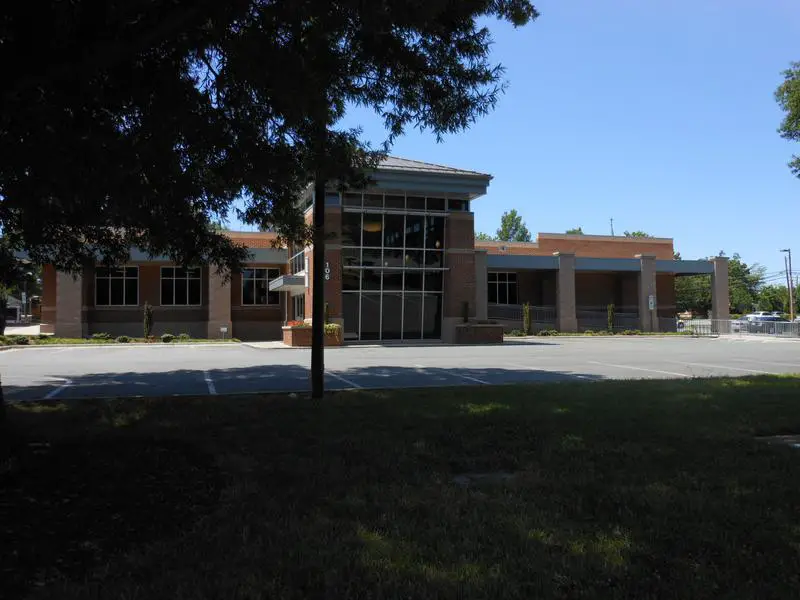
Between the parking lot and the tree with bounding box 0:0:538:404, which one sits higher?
the tree with bounding box 0:0:538:404

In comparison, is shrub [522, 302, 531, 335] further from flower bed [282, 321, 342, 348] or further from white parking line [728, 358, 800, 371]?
white parking line [728, 358, 800, 371]

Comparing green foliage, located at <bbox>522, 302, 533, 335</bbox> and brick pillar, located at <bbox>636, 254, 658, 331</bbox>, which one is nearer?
green foliage, located at <bbox>522, 302, 533, 335</bbox>

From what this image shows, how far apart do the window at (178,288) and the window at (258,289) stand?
2805 mm

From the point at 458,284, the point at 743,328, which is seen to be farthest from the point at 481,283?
the point at 743,328

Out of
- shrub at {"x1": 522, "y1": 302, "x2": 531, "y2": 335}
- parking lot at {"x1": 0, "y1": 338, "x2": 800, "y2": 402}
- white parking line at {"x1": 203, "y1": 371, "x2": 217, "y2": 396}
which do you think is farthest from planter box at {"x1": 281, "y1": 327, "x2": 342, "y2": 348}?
shrub at {"x1": 522, "y1": 302, "x2": 531, "y2": 335}

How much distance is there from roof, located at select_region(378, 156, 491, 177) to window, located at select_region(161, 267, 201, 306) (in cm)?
1377

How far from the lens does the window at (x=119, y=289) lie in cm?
3600

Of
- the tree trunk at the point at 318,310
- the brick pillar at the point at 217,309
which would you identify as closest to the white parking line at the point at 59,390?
the tree trunk at the point at 318,310

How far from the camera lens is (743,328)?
43.4 m

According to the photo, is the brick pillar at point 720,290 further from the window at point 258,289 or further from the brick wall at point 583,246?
the window at point 258,289

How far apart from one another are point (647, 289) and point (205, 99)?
41.3m

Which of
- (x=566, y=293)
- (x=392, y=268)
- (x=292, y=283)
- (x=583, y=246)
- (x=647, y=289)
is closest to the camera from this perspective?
(x=292, y=283)

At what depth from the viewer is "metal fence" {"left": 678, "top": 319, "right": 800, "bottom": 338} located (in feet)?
128

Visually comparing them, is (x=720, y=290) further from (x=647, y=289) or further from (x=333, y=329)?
(x=333, y=329)
